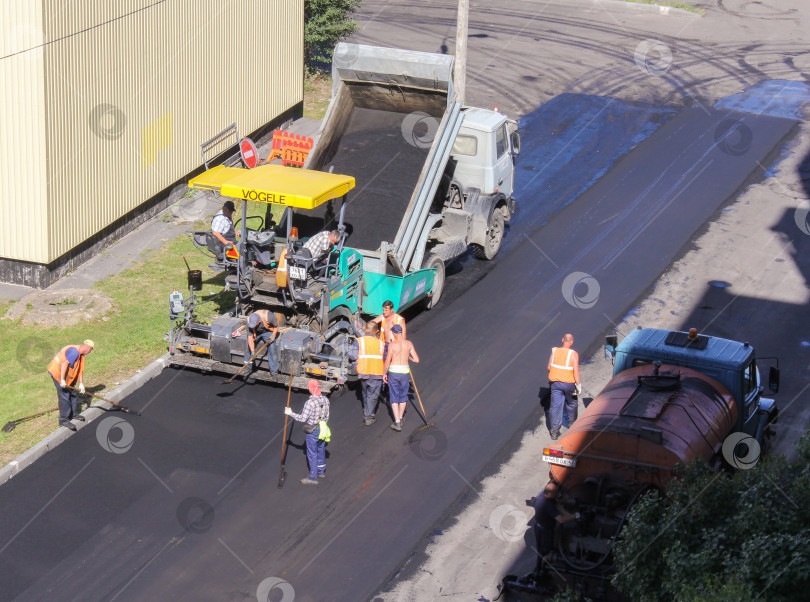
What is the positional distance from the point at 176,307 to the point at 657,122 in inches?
676

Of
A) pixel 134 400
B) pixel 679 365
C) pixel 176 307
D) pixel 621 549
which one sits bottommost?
pixel 134 400

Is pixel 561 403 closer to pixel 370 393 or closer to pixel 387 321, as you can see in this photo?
pixel 370 393

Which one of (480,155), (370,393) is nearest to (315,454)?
(370,393)

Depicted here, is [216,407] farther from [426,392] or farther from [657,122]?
[657,122]

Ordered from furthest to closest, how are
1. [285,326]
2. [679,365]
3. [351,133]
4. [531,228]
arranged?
[531,228]
[351,133]
[285,326]
[679,365]

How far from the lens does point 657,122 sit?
1091 inches

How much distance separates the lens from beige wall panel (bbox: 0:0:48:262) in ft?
56.1

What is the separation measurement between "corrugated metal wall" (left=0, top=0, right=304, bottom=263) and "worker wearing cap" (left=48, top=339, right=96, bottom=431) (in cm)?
528

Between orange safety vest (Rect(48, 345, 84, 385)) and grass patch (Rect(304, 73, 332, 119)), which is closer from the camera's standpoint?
orange safety vest (Rect(48, 345, 84, 385))

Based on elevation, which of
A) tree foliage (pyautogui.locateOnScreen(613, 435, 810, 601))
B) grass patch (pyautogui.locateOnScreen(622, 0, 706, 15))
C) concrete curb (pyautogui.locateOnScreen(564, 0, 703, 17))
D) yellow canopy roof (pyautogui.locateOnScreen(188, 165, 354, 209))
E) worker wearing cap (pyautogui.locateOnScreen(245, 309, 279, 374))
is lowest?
worker wearing cap (pyautogui.locateOnScreen(245, 309, 279, 374))

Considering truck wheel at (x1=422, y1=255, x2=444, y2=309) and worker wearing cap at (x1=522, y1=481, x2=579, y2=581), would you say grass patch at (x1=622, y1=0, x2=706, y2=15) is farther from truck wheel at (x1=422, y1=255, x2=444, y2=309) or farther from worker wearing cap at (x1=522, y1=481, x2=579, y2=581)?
worker wearing cap at (x1=522, y1=481, x2=579, y2=581)

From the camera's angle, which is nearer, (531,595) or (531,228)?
(531,595)

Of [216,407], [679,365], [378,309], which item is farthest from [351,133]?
[679,365]

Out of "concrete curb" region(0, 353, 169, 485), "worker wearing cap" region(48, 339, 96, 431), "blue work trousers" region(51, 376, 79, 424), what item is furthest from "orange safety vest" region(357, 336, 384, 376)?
"blue work trousers" region(51, 376, 79, 424)
